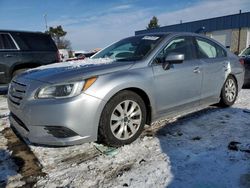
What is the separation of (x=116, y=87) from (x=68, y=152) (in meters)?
1.02

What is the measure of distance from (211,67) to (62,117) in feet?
9.18

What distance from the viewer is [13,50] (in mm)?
7406

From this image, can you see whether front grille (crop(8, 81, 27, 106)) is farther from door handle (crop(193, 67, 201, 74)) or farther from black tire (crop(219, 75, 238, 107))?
black tire (crop(219, 75, 238, 107))

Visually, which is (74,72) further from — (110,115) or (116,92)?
(110,115)

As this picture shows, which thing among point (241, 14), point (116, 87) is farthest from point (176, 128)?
point (241, 14)

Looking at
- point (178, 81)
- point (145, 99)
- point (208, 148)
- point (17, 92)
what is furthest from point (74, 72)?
point (208, 148)

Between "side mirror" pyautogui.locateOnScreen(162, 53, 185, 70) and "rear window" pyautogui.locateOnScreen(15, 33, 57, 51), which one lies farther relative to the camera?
"rear window" pyautogui.locateOnScreen(15, 33, 57, 51)

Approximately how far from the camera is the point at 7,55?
23.9ft

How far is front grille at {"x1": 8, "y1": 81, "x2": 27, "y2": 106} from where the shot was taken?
331 cm

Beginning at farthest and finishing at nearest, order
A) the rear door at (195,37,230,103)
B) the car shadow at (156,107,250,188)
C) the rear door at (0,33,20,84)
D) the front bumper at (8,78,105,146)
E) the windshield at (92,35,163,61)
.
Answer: the rear door at (0,33,20,84) → the rear door at (195,37,230,103) → the windshield at (92,35,163,61) → the front bumper at (8,78,105,146) → the car shadow at (156,107,250,188)

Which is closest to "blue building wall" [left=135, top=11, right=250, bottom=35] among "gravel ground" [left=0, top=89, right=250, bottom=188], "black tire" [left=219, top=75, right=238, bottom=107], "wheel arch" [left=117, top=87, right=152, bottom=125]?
"black tire" [left=219, top=75, right=238, bottom=107]

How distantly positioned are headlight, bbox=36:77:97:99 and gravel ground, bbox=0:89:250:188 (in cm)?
77

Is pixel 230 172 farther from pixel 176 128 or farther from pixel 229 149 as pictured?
pixel 176 128

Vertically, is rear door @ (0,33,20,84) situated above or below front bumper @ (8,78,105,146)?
above
